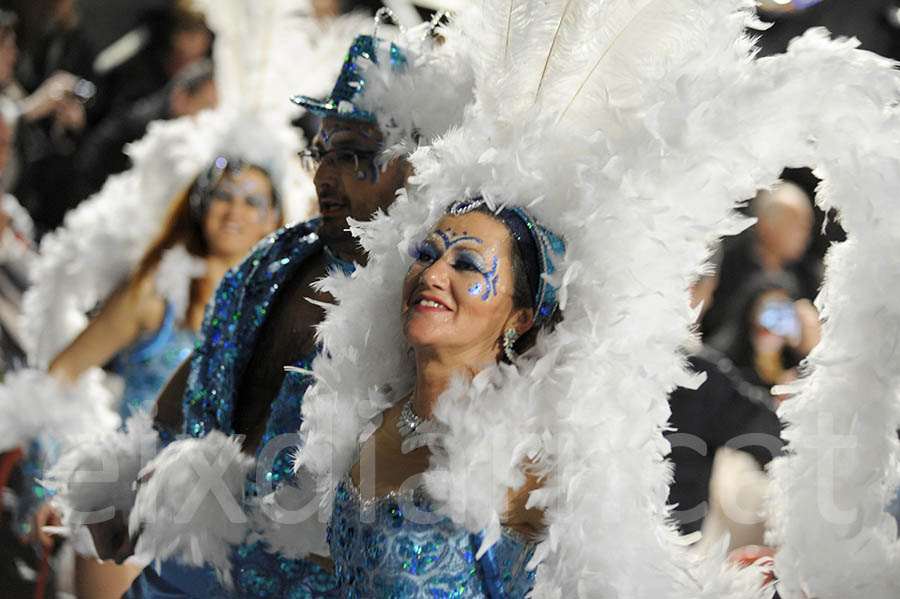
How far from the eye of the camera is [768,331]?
488cm

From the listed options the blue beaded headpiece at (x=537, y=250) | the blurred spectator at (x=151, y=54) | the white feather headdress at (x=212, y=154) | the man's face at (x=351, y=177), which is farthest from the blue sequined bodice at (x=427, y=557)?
the blurred spectator at (x=151, y=54)

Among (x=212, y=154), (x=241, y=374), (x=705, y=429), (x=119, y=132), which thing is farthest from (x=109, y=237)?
(x=119, y=132)

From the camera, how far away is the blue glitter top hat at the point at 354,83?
2.13 metres

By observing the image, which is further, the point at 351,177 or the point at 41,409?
the point at 41,409

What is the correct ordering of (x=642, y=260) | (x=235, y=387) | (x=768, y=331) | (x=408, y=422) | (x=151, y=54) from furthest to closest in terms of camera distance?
(x=151, y=54)
(x=768, y=331)
(x=235, y=387)
(x=408, y=422)
(x=642, y=260)

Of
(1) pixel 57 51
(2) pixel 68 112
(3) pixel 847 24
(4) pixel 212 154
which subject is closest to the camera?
(4) pixel 212 154

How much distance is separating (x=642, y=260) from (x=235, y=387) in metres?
1.04

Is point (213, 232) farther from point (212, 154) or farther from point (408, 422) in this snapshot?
point (408, 422)

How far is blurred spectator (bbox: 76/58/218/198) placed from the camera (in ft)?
21.5

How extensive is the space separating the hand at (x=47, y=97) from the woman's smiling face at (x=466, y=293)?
5980 mm

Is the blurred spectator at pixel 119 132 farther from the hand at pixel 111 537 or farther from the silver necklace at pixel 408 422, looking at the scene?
the silver necklace at pixel 408 422

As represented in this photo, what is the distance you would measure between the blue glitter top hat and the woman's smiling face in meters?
0.51

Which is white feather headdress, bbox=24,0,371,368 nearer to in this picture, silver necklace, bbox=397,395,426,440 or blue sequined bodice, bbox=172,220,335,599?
blue sequined bodice, bbox=172,220,335,599

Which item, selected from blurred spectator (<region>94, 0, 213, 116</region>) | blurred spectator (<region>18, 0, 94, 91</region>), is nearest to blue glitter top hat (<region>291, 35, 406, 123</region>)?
blurred spectator (<region>94, 0, 213, 116</region>)
